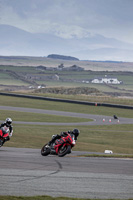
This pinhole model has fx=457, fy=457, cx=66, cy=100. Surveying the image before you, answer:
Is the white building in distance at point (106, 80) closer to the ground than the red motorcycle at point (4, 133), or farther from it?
closer to the ground

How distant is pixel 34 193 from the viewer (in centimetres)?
1323

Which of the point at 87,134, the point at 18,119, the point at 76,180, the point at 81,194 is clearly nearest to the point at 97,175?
the point at 76,180

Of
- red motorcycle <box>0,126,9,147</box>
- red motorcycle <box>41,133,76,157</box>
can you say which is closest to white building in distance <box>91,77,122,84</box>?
red motorcycle <box>0,126,9,147</box>

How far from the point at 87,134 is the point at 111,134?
113 inches

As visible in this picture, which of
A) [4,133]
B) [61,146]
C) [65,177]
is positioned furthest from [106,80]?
[65,177]

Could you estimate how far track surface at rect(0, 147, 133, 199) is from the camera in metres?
13.6

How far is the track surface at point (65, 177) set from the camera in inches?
536

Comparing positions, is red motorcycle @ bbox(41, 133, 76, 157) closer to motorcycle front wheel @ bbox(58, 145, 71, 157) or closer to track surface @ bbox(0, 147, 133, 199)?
Answer: motorcycle front wheel @ bbox(58, 145, 71, 157)

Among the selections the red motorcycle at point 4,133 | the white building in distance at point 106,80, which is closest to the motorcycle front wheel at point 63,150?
the red motorcycle at point 4,133

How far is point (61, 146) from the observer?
21.6m

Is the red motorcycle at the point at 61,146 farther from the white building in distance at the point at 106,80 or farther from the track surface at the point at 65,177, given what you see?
the white building in distance at the point at 106,80

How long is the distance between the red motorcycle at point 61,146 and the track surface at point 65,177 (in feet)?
2.34

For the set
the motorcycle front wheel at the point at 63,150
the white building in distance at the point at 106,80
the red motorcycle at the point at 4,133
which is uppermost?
the red motorcycle at the point at 4,133

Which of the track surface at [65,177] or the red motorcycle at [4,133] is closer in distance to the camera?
the track surface at [65,177]
